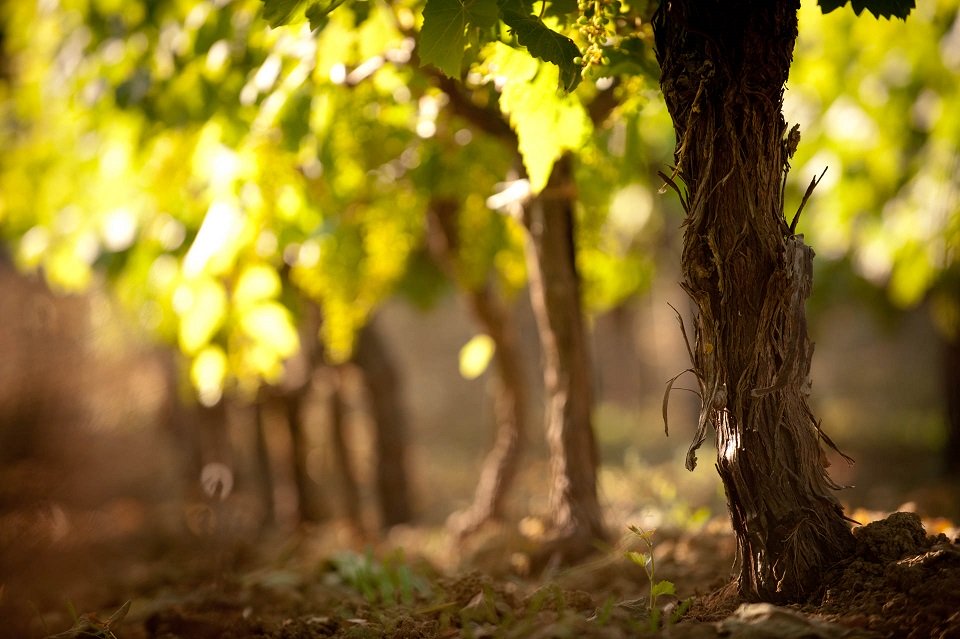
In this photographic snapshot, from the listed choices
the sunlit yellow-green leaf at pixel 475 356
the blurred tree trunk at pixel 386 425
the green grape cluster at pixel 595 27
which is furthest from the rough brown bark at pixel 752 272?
the blurred tree trunk at pixel 386 425

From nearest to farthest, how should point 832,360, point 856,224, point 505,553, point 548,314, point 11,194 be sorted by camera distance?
point 548,314, point 505,553, point 11,194, point 856,224, point 832,360

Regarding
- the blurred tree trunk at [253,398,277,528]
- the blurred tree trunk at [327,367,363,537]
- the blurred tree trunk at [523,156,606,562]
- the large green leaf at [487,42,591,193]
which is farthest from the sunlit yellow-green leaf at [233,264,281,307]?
the blurred tree trunk at [253,398,277,528]

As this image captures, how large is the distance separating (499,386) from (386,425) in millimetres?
1484

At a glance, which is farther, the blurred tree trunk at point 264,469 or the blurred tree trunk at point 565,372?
the blurred tree trunk at point 264,469

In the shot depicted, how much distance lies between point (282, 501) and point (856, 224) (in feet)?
17.5

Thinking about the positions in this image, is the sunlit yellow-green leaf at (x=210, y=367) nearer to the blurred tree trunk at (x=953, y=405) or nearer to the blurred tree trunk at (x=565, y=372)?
the blurred tree trunk at (x=565, y=372)

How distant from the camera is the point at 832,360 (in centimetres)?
1906

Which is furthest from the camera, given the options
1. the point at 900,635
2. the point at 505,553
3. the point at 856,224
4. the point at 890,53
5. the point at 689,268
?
the point at 856,224

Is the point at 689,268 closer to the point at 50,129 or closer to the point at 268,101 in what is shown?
the point at 268,101

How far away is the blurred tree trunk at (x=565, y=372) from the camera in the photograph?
2791mm

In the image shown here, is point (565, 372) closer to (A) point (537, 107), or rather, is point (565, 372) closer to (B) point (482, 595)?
(B) point (482, 595)

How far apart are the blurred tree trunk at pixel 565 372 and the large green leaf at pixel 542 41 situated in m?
1.09

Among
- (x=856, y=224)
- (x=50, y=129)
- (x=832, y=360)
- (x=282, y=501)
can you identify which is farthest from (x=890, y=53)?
(x=832, y=360)

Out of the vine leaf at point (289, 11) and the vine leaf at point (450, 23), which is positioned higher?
the vine leaf at point (289, 11)
